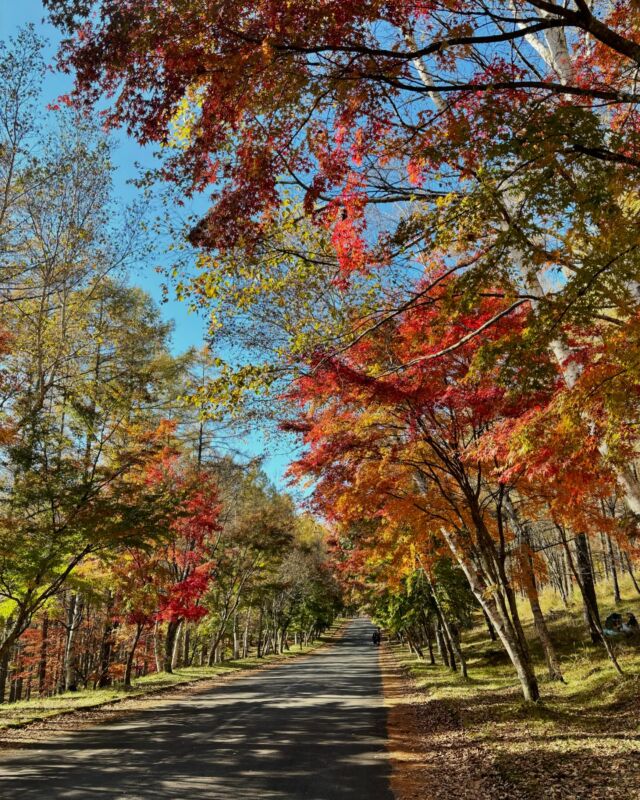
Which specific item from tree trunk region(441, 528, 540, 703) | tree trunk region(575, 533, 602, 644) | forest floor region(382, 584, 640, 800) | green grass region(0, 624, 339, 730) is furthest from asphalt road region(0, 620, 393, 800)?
tree trunk region(575, 533, 602, 644)

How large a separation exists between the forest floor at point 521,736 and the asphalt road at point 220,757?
603 millimetres

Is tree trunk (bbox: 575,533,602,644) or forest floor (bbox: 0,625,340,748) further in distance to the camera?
tree trunk (bbox: 575,533,602,644)

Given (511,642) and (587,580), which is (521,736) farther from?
(587,580)

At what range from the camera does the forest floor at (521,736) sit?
225 inches

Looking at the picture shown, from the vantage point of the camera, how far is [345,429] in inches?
396

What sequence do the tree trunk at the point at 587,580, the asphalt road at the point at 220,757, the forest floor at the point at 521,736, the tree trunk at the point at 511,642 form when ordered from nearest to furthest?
the forest floor at the point at 521,736 → the asphalt road at the point at 220,757 → the tree trunk at the point at 511,642 → the tree trunk at the point at 587,580

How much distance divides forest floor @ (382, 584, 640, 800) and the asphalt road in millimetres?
603

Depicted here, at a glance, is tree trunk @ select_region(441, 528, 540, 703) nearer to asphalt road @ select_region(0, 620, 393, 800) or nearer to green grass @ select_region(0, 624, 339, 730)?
asphalt road @ select_region(0, 620, 393, 800)

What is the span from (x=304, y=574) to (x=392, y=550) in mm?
26295

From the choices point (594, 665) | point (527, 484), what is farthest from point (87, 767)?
point (594, 665)

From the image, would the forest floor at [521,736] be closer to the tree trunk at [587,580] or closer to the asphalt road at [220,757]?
the asphalt road at [220,757]

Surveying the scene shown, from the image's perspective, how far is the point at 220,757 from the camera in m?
7.54

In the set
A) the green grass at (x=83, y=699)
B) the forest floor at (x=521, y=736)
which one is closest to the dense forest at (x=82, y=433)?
the green grass at (x=83, y=699)

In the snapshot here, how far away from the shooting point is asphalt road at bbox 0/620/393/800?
19.5 ft
